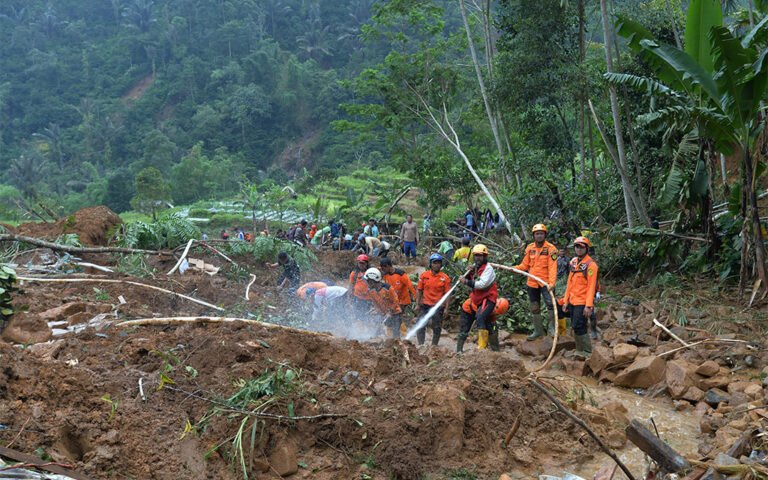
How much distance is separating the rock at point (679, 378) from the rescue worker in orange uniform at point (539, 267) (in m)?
2.02

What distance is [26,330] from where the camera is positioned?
7652mm

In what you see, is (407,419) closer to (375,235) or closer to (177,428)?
(177,428)

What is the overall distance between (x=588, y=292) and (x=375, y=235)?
13222 millimetres

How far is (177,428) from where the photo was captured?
5.64 metres

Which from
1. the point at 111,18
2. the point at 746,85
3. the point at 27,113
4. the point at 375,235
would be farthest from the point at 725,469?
the point at 111,18

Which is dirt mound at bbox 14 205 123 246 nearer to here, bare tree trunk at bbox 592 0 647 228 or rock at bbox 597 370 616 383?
bare tree trunk at bbox 592 0 647 228

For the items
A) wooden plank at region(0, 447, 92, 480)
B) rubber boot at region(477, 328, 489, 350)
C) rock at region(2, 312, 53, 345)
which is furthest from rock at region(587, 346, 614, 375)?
rock at region(2, 312, 53, 345)

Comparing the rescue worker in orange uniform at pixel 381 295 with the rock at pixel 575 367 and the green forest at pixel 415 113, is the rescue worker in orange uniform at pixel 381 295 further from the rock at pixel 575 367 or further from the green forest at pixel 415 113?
the green forest at pixel 415 113

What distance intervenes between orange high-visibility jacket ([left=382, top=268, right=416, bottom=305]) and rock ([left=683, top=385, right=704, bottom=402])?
3.98 m

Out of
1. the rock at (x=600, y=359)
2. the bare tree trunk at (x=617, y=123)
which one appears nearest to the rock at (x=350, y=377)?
the rock at (x=600, y=359)

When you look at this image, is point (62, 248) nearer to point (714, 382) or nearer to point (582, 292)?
point (582, 292)

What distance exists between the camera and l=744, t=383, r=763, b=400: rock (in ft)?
23.2

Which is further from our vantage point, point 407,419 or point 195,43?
point 195,43

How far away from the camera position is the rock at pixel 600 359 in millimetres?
8539
